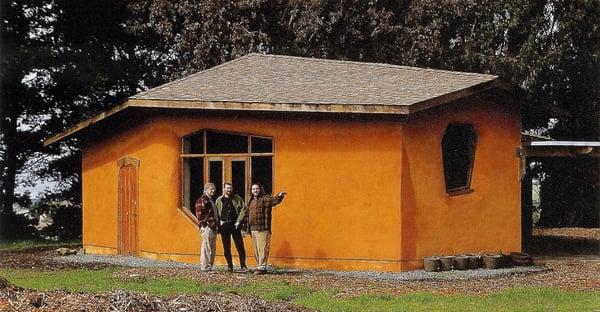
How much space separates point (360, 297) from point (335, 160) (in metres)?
4.83

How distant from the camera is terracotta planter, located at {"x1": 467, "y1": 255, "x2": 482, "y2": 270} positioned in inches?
665

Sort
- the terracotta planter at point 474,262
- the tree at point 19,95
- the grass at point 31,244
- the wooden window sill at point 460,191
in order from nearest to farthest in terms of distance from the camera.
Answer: the terracotta planter at point 474,262 → the wooden window sill at point 460,191 → the grass at point 31,244 → the tree at point 19,95

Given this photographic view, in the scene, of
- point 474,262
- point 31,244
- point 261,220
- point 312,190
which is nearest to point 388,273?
point 474,262

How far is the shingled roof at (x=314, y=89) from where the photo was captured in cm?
1645

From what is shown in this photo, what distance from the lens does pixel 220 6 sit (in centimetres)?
2994

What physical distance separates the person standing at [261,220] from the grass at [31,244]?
984cm

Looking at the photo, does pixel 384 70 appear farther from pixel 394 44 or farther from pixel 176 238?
pixel 394 44

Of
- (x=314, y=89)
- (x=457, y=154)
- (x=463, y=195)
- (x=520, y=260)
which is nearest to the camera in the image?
(x=520, y=260)

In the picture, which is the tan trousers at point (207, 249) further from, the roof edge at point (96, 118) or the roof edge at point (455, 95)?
the roof edge at point (455, 95)

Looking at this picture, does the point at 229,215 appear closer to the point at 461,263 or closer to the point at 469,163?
the point at 461,263

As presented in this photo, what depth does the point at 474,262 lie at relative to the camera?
55.5 feet

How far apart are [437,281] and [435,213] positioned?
2275mm

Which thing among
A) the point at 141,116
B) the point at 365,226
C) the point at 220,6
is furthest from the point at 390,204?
the point at 220,6

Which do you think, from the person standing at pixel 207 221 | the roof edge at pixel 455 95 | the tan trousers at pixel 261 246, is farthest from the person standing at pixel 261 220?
the roof edge at pixel 455 95
